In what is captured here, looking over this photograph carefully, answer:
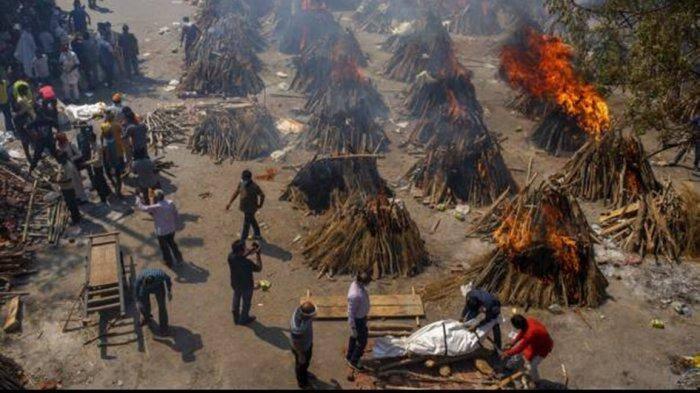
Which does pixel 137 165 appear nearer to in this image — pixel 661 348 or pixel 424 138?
pixel 424 138

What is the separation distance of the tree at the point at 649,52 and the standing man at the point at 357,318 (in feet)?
22.9

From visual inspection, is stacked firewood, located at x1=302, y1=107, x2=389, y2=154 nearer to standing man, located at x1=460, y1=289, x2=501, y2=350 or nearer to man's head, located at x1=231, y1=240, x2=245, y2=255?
man's head, located at x1=231, y1=240, x2=245, y2=255

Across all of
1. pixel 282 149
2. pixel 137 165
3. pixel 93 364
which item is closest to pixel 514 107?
pixel 282 149

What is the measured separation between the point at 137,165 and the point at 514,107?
43.0 feet

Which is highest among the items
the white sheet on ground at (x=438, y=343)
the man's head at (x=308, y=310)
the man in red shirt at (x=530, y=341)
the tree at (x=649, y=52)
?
the tree at (x=649, y=52)

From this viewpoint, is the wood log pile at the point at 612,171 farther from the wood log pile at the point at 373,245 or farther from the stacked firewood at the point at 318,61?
the stacked firewood at the point at 318,61

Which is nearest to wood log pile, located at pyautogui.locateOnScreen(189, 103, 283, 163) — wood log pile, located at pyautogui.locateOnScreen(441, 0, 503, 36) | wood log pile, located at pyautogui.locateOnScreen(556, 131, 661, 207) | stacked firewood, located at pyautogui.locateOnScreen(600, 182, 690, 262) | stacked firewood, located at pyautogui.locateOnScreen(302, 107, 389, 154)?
stacked firewood, located at pyautogui.locateOnScreen(302, 107, 389, 154)

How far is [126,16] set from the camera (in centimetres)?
2878

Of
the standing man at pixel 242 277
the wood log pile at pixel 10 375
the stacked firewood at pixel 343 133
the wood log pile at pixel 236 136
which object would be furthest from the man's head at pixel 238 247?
the wood log pile at pixel 236 136

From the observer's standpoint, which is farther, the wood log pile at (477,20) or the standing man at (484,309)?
the wood log pile at (477,20)

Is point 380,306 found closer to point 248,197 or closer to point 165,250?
point 248,197

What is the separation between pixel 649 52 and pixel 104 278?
436 inches

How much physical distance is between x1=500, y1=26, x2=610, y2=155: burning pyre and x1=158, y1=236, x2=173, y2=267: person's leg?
11.0m

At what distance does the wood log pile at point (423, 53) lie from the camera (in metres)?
21.1
